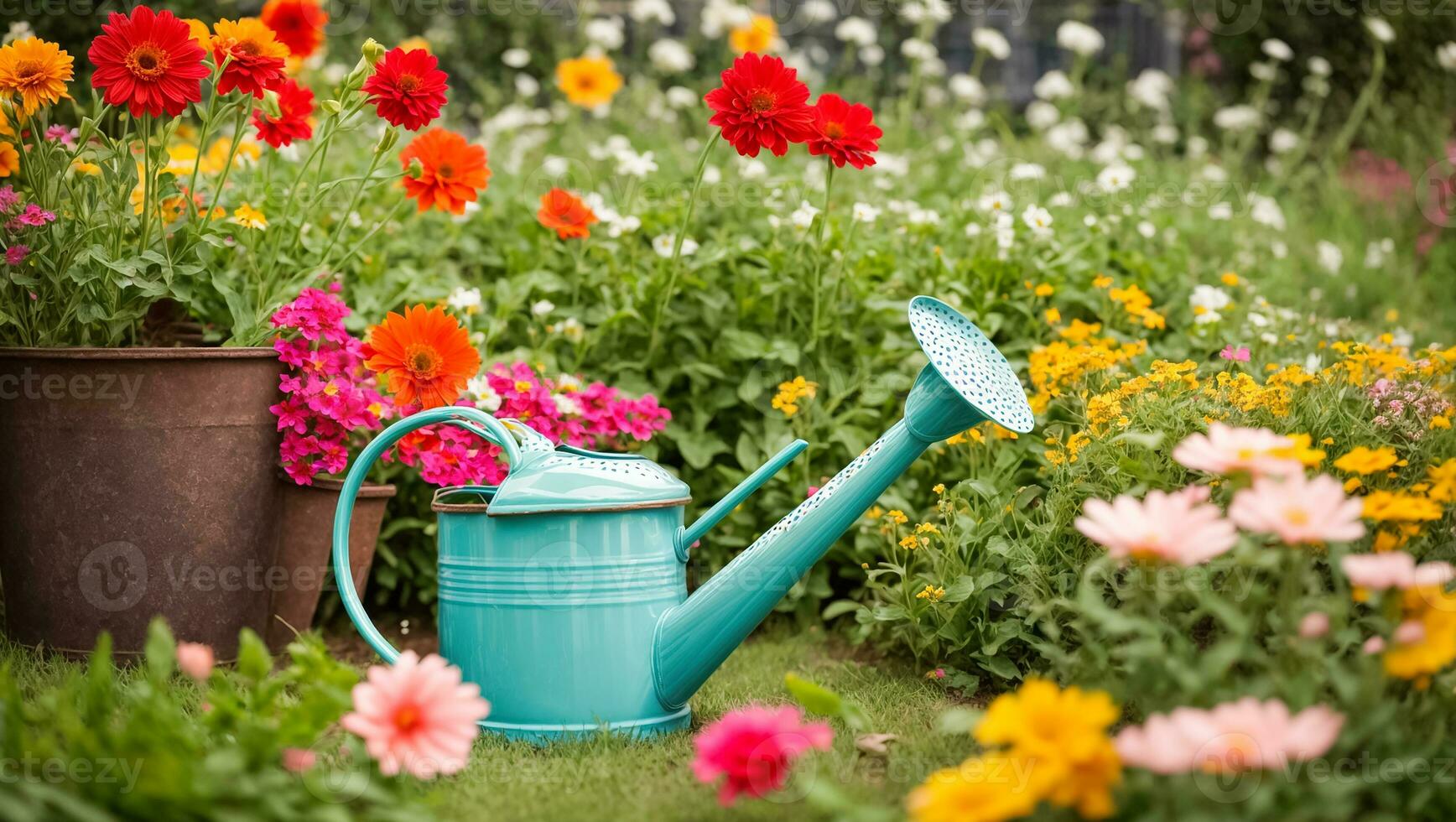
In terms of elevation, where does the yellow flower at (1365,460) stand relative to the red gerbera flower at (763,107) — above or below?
below

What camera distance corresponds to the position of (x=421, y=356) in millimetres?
1973

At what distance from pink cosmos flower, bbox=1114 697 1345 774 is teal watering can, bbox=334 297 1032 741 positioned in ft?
2.13

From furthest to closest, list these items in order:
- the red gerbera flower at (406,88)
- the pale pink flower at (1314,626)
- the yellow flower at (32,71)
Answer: the red gerbera flower at (406,88) → the yellow flower at (32,71) → the pale pink flower at (1314,626)

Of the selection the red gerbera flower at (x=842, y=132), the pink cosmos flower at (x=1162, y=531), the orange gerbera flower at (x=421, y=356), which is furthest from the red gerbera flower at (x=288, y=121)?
the pink cosmos flower at (x=1162, y=531)

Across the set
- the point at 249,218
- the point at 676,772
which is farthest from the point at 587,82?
the point at 676,772

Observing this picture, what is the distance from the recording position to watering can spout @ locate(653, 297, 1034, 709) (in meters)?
1.75

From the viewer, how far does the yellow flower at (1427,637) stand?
116cm

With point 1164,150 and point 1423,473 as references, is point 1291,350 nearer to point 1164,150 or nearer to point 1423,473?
point 1423,473

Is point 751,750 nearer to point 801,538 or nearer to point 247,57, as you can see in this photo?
point 801,538

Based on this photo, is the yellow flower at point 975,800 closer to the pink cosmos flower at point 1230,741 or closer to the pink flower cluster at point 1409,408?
the pink cosmos flower at point 1230,741

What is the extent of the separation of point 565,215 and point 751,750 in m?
1.66

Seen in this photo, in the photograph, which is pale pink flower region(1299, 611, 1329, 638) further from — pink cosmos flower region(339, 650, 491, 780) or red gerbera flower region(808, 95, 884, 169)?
red gerbera flower region(808, 95, 884, 169)

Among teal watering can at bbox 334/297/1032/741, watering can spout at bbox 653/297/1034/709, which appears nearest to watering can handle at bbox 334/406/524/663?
teal watering can at bbox 334/297/1032/741

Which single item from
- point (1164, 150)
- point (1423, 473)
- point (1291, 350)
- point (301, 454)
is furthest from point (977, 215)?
point (1164, 150)
